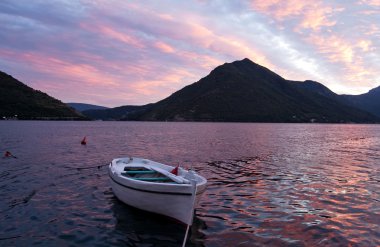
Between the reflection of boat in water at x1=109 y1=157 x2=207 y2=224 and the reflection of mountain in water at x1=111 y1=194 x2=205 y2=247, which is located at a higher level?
the reflection of boat in water at x1=109 y1=157 x2=207 y2=224

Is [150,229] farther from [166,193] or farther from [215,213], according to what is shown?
[215,213]

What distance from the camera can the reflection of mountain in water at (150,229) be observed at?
12.4 m

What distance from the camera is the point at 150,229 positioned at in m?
13.6

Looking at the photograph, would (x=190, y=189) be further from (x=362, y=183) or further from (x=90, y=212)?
(x=362, y=183)

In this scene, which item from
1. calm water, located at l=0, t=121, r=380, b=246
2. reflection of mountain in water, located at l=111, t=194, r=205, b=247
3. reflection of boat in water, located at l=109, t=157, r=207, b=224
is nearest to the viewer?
reflection of mountain in water, located at l=111, t=194, r=205, b=247

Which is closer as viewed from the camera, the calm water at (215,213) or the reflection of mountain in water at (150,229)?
the reflection of mountain in water at (150,229)

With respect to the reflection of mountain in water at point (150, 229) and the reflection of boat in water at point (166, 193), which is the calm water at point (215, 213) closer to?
the reflection of mountain in water at point (150, 229)

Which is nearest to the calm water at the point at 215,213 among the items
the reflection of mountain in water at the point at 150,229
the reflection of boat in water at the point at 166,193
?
the reflection of mountain in water at the point at 150,229

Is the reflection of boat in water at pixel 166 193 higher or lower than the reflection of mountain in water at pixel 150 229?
higher

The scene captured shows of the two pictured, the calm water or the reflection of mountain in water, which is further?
the calm water

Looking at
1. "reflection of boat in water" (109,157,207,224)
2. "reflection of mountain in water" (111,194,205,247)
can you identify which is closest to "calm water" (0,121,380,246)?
"reflection of mountain in water" (111,194,205,247)

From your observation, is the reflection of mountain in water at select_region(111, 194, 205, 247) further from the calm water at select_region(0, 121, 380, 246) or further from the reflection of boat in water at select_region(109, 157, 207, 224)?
the reflection of boat in water at select_region(109, 157, 207, 224)

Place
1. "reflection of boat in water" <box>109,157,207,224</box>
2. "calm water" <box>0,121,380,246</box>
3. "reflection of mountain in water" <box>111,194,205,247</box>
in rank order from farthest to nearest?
→ "reflection of boat in water" <box>109,157,207,224</box> → "calm water" <box>0,121,380,246</box> → "reflection of mountain in water" <box>111,194,205,247</box>

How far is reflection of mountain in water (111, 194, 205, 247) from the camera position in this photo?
1235 centimetres
